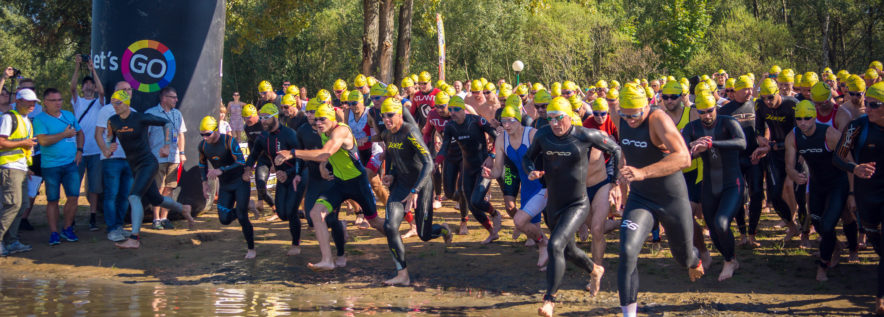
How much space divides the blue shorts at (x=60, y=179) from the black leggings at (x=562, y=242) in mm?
6678

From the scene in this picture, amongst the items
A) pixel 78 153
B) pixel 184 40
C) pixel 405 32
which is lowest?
pixel 78 153

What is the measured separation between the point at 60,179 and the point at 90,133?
3.44 ft

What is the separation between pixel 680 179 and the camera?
6.24m

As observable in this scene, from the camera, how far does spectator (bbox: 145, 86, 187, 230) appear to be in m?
10.8

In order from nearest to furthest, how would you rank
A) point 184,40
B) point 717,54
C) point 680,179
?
point 680,179 → point 184,40 → point 717,54

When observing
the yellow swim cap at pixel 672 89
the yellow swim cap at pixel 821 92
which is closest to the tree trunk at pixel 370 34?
the yellow swim cap at pixel 821 92

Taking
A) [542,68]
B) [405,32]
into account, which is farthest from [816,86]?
Answer: [542,68]

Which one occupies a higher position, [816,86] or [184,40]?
[184,40]

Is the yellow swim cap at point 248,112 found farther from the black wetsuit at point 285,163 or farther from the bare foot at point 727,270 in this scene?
the bare foot at point 727,270

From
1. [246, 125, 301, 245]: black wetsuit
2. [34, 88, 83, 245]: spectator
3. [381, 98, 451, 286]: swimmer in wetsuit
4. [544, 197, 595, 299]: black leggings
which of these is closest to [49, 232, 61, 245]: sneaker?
[34, 88, 83, 245]: spectator

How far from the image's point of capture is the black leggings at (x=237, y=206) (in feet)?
30.2

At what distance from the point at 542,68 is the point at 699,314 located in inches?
1195

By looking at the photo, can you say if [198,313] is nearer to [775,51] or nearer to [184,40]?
[184,40]

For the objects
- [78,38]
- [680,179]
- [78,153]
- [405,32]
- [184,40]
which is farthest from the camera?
[78,38]
